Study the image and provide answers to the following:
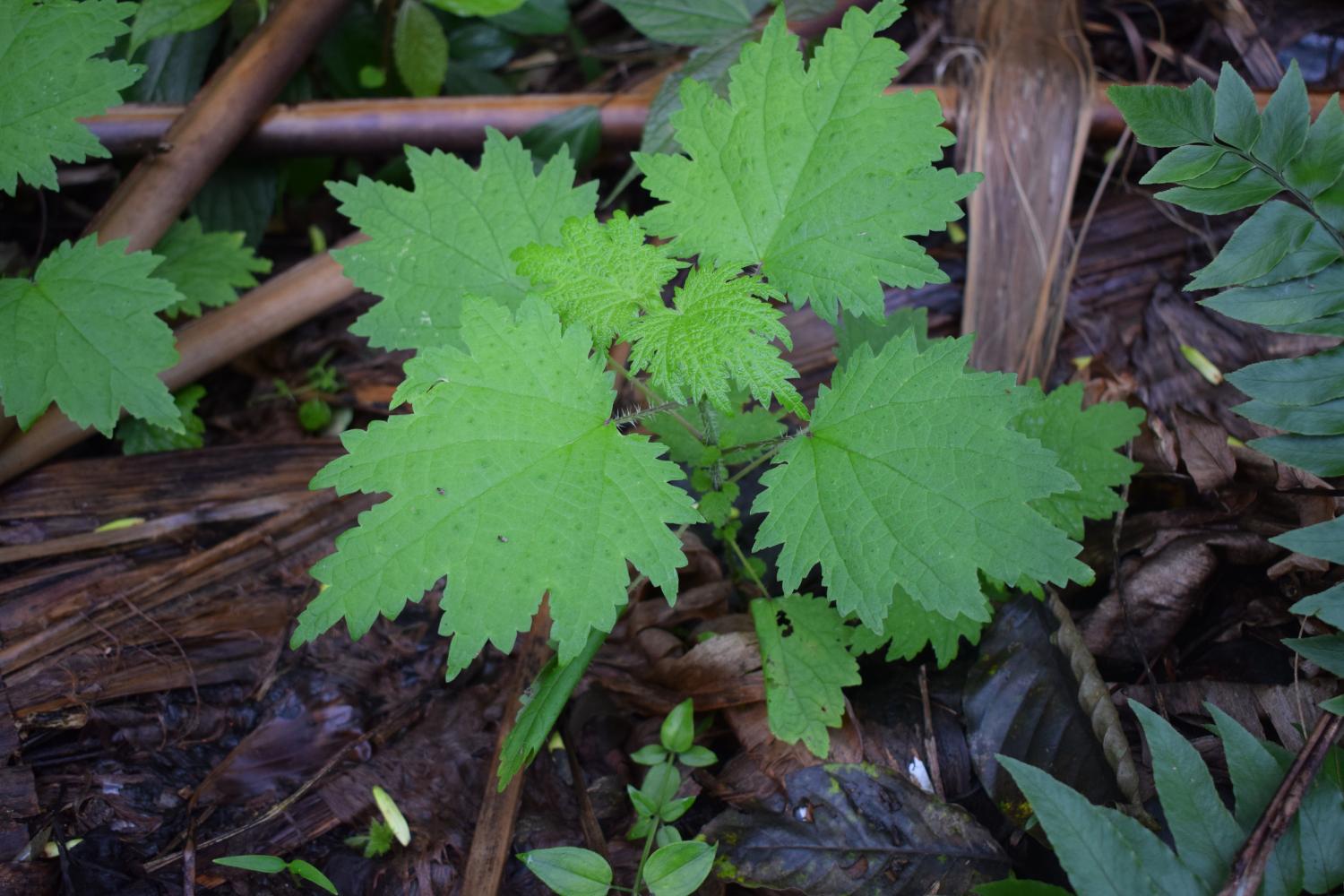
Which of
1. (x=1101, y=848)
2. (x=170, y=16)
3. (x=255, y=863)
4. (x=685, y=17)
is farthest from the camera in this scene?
(x=685, y=17)

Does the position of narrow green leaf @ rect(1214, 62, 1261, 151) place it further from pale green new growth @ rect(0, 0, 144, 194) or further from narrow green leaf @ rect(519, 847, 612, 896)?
pale green new growth @ rect(0, 0, 144, 194)

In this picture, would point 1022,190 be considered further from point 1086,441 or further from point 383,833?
point 383,833

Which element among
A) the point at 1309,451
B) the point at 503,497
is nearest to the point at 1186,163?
the point at 1309,451

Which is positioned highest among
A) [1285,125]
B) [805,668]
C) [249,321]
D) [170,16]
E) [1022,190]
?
[170,16]

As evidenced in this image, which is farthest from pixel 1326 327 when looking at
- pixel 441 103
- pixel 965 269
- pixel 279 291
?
pixel 279 291

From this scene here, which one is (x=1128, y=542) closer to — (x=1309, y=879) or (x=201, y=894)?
(x=1309, y=879)

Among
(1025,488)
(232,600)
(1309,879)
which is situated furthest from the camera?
(232,600)
